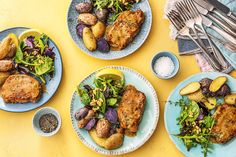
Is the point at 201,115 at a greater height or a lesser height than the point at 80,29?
lesser

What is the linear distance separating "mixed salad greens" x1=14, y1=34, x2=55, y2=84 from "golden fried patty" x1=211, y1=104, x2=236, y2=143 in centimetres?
69

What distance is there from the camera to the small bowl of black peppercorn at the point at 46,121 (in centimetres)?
200

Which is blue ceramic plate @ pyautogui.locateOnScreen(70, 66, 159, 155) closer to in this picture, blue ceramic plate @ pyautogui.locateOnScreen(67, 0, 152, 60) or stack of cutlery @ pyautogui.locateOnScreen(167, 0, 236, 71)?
blue ceramic plate @ pyautogui.locateOnScreen(67, 0, 152, 60)

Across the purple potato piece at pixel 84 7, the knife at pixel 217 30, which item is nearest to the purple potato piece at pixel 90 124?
the purple potato piece at pixel 84 7

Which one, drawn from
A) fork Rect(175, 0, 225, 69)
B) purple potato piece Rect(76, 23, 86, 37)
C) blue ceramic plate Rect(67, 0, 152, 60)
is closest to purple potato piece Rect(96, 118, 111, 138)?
blue ceramic plate Rect(67, 0, 152, 60)

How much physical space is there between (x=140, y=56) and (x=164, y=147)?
38 cm

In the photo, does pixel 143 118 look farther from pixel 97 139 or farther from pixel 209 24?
pixel 209 24

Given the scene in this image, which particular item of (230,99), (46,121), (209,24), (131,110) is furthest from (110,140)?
(209,24)

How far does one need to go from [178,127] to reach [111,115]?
10.4 inches

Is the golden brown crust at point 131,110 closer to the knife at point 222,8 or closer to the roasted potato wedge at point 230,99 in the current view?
the roasted potato wedge at point 230,99

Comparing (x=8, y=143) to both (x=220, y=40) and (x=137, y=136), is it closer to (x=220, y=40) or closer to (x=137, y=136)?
(x=137, y=136)

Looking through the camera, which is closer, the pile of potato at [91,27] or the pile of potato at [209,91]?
the pile of potato at [209,91]

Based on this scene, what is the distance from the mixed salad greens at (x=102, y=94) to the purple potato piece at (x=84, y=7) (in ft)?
0.98

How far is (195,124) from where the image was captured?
77.0 inches
